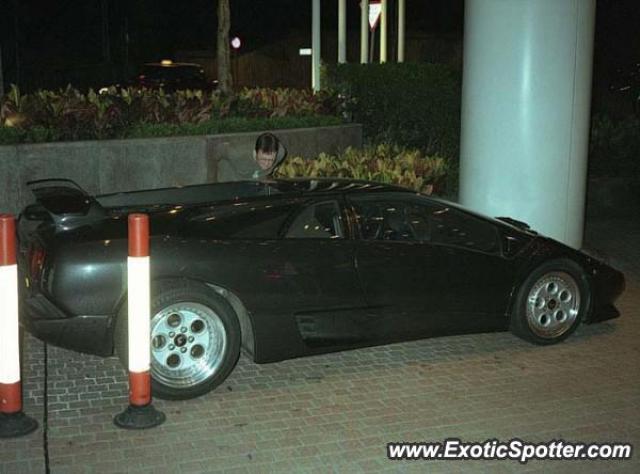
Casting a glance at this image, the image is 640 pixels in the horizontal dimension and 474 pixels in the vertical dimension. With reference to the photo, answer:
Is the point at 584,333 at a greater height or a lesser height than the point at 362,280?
lesser

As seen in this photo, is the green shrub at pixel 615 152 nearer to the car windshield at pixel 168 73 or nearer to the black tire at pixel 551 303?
the black tire at pixel 551 303

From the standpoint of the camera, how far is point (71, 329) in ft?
18.7

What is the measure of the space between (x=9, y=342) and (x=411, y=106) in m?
11.0

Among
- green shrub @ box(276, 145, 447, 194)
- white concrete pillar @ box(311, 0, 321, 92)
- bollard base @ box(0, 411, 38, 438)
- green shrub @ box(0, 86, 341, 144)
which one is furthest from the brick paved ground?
white concrete pillar @ box(311, 0, 321, 92)

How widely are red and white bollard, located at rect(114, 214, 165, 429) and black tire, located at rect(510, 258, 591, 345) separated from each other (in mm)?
3050

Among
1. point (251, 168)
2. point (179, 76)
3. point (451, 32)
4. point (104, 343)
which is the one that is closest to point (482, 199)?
point (251, 168)

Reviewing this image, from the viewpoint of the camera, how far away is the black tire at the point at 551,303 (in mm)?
7125

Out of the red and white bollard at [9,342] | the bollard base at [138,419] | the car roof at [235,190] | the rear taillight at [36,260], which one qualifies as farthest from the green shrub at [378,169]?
the red and white bollard at [9,342]

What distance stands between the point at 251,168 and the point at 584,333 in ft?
12.5

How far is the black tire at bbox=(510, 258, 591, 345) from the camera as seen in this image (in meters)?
7.12

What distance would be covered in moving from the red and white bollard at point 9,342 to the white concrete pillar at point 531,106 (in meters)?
5.93

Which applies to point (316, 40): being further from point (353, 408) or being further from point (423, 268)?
point (353, 408)

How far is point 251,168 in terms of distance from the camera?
9555mm

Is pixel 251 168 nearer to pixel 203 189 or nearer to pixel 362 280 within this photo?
pixel 203 189
